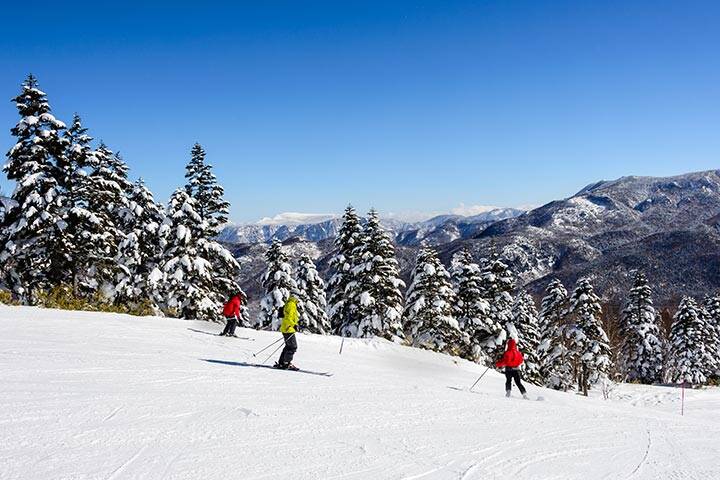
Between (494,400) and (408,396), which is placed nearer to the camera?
(408,396)

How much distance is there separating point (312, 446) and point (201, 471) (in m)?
1.83

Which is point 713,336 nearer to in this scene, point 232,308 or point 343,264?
point 343,264

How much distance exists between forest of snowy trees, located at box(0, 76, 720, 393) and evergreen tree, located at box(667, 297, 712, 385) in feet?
51.3

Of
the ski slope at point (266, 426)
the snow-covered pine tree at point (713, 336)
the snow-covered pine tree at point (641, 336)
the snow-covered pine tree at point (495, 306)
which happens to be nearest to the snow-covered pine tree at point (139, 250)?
the ski slope at point (266, 426)

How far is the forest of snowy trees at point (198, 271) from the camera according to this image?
23703mm

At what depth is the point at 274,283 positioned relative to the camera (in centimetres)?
3222

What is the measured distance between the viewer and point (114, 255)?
28.0m

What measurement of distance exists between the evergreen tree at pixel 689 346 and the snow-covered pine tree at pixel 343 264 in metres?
36.2

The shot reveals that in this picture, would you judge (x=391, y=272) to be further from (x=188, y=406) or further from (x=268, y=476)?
(x=268, y=476)

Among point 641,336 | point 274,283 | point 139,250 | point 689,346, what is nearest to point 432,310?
point 274,283

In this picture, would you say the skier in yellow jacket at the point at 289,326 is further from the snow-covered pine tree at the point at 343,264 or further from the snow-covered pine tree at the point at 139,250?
the snow-covered pine tree at the point at 343,264

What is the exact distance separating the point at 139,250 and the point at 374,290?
14354 mm

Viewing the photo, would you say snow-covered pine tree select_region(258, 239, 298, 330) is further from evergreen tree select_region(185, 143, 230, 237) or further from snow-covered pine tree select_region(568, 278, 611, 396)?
snow-covered pine tree select_region(568, 278, 611, 396)

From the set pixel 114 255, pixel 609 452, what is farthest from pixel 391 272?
pixel 609 452
